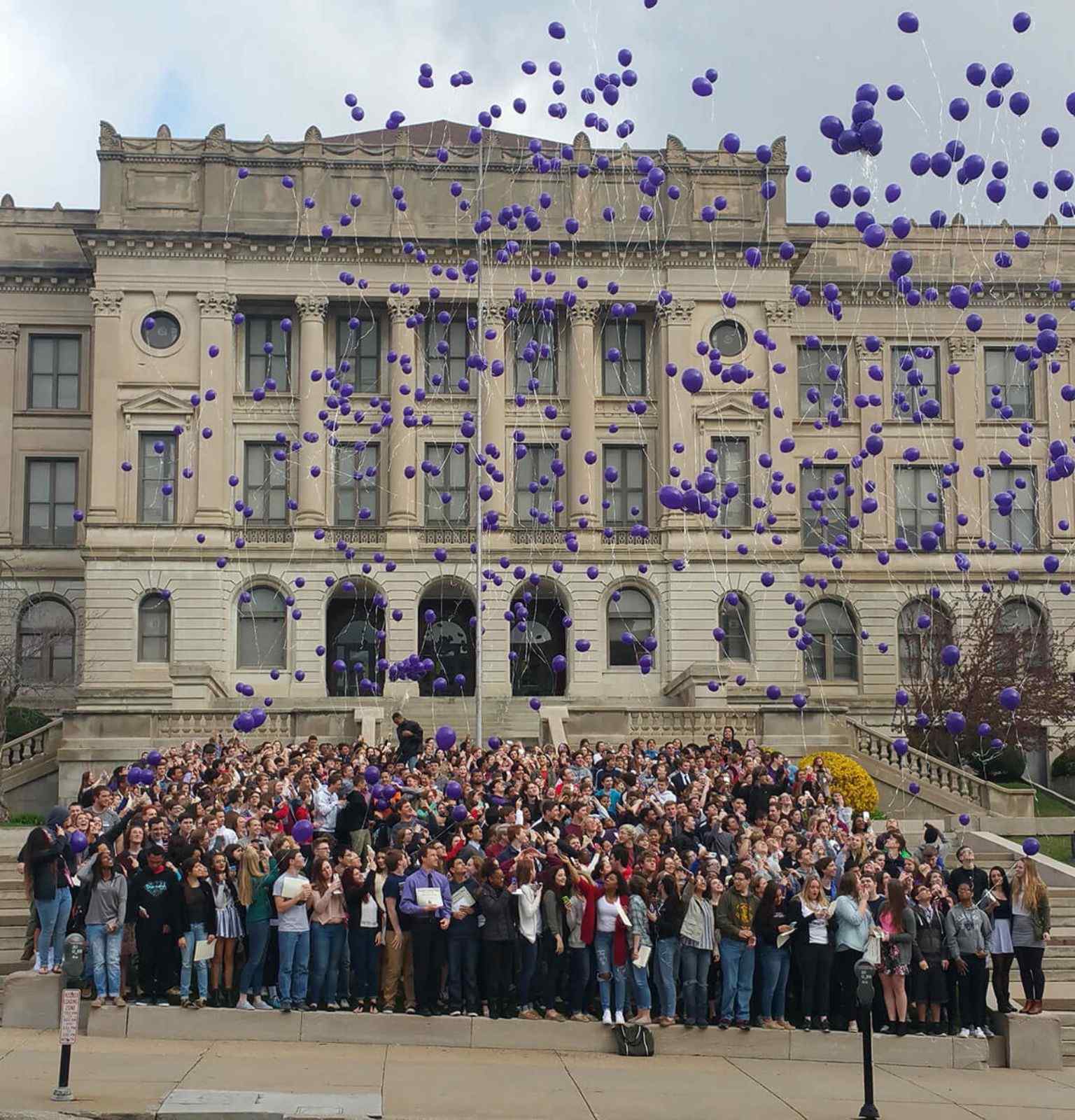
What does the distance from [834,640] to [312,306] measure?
65.1 ft

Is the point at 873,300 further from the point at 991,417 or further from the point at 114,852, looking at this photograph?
the point at 114,852

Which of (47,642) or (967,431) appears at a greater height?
(967,431)

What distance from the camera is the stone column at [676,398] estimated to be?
53.6 metres

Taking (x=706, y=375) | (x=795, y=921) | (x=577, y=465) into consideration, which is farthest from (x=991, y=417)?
(x=795, y=921)

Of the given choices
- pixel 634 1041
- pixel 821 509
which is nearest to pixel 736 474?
pixel 821 509

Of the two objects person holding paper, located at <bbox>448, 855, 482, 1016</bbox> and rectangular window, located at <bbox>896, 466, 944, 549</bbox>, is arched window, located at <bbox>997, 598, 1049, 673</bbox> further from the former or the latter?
person holding paper, located at <bbox>448, 855, 482, 1016</bbox>

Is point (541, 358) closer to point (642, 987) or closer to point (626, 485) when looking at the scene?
point (626, 485)

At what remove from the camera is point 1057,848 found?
33.5m

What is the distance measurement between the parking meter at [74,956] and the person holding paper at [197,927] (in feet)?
5.18

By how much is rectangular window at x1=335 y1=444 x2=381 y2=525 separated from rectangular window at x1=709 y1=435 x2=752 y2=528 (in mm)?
10402

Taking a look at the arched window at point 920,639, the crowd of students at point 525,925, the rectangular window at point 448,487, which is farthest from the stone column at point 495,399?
the crowd of students at point 525,925

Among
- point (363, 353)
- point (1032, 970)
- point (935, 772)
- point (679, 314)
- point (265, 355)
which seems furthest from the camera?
point (363, 353)

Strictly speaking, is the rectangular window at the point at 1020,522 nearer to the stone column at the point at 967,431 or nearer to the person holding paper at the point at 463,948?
the stone column at the point at 967,431

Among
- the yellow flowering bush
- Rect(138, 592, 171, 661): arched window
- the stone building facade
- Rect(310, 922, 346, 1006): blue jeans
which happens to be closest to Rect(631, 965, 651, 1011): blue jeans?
Rect(310, 922, 346, 1006): blue jeans
